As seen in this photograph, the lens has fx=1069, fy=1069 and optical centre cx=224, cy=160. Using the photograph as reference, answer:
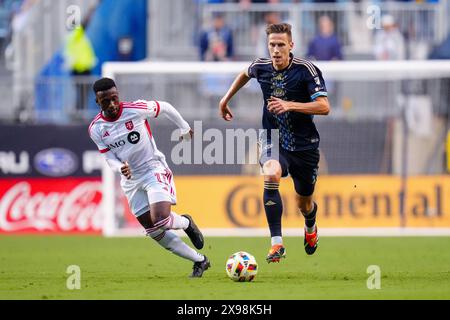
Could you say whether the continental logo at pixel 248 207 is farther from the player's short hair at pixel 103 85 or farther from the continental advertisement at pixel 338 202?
the player's short hair at pixel 103 85

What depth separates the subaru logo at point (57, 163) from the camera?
20.7 metres

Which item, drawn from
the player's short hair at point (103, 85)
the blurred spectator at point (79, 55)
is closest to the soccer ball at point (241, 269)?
the player's short hair at point (103, 85)

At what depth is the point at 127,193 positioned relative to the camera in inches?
476

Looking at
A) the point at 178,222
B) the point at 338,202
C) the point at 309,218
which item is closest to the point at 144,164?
the point at 178,222

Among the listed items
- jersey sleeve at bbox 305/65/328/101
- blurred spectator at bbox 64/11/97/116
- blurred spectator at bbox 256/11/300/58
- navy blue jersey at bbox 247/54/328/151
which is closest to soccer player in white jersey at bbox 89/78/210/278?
navy blue jersey at bbox 247/54/328/151

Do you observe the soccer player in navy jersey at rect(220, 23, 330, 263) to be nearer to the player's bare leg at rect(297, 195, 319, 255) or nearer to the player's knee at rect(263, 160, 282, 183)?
the player's knee at rect(263, 160, 282, 183)

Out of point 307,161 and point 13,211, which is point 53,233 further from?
point 307,161

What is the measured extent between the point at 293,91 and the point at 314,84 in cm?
28

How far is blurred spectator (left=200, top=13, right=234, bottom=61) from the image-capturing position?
21922 mm

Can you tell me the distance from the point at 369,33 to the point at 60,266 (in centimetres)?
1172

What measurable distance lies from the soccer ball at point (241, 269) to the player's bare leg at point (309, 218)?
78.0 inches

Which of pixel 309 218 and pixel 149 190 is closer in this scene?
pixel 149 190

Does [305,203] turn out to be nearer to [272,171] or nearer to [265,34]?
[272,171]

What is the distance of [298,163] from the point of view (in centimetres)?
1244
